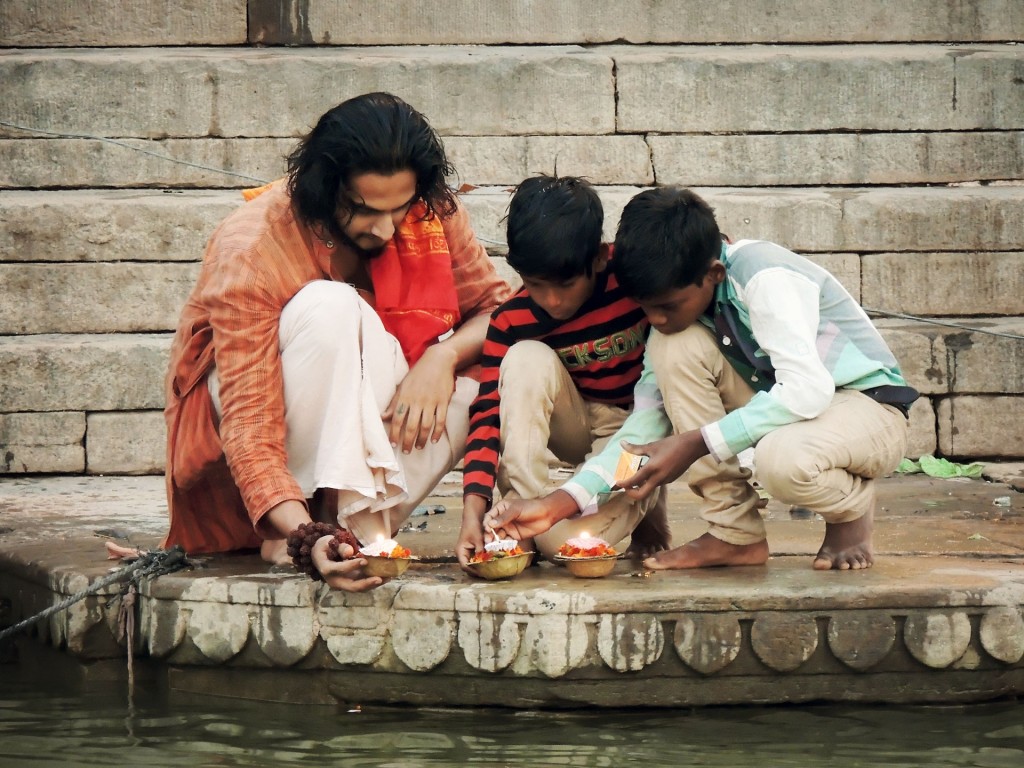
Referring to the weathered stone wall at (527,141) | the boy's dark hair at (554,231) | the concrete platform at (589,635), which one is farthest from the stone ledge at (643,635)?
the weathered stone wall at (527,141)

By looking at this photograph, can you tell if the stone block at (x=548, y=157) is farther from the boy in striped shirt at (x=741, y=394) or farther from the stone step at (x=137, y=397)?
the boy in striped shirt at (x=741, y=394)

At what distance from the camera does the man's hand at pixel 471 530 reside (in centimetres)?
333

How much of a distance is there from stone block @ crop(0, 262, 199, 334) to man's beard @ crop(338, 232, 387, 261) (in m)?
2.33

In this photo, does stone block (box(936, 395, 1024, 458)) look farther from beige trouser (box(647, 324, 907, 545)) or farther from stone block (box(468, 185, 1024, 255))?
beige trouser (box(647, 324, 907, 545))

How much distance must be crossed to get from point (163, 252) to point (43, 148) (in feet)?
2.52

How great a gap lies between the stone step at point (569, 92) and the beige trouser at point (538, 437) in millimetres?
2868

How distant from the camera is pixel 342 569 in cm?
311

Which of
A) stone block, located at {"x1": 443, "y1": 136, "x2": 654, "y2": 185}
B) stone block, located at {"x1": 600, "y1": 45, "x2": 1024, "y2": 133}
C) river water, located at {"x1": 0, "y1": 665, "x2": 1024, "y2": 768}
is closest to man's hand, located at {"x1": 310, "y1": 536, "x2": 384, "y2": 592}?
river water, located at {"x1": 0, "y1": 665, "x2": 1024, "y2": 768}

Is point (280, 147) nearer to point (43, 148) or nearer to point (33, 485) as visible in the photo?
point (43, 148)

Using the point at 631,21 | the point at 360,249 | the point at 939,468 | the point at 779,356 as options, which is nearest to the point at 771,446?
the point at 779,356

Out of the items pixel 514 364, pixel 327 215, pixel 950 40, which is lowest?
pixel 514 364

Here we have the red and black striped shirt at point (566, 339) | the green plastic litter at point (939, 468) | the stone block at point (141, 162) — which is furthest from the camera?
the stone block at point (141, 162)

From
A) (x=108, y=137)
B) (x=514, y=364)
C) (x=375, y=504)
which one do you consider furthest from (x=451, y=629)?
(x=108, y=137)

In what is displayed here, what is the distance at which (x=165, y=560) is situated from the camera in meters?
3.48
